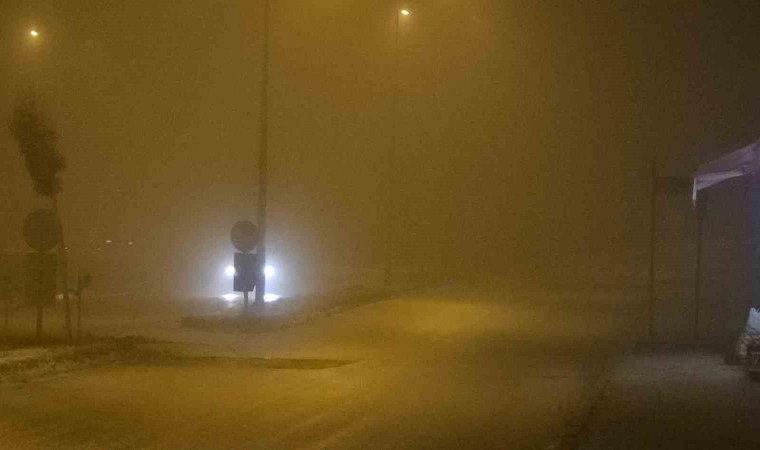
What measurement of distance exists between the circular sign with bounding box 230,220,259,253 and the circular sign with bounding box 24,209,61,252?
7408 millimetres

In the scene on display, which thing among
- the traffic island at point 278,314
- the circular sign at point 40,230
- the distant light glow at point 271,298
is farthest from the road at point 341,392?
the distant light glow at point 271,298

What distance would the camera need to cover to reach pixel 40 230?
875 inches

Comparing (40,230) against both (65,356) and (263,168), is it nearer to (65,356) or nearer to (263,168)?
(65,356)

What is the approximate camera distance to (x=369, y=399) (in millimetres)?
16875

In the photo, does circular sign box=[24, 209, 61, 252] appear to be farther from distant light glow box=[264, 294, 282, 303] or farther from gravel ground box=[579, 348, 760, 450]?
distant light glow box=[264, 294, 282, 303]

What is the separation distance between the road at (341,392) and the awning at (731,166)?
3.81m

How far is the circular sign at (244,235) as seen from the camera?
2945 cm

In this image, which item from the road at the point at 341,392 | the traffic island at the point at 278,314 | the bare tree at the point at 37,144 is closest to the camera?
the road at the point at 341,392

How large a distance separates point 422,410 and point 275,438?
315 cm

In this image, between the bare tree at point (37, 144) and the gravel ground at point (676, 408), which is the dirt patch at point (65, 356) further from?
the gravel ground at point (676, 408)

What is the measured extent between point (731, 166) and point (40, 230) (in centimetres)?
1239

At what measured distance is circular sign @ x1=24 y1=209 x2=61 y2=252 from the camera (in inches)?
875

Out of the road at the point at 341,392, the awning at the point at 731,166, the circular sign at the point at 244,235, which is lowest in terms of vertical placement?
the road at the point at 341,392

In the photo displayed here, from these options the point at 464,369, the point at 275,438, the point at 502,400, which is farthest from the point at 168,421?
the point at 464,369
